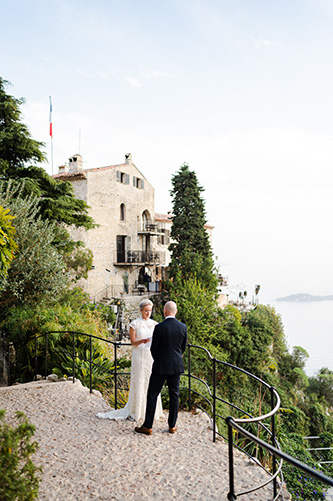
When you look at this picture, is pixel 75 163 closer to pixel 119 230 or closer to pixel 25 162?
pixel 119 230

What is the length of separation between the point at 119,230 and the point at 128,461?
88.6ft

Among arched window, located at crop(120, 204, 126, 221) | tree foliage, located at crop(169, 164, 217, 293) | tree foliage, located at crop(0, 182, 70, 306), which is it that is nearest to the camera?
tree foliage, located at crop(0, 182, 70, 306)

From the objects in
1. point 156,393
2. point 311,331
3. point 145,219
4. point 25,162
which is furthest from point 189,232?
point 311,331

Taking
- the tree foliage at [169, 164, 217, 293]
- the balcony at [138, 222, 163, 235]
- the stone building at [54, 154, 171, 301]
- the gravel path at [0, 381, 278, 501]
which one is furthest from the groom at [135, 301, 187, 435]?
the balcony at [138, 222, 163, 235]

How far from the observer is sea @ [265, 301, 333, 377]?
123 feet

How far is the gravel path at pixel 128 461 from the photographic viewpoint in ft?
12.1

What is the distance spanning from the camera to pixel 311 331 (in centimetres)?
5888

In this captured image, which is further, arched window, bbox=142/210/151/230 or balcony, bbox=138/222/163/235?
arched window, bbox=142/210/151/230

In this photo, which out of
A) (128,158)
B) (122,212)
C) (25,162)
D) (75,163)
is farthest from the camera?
(128,158)

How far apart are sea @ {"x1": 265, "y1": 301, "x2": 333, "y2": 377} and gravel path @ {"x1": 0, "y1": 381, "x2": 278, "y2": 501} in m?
32.6

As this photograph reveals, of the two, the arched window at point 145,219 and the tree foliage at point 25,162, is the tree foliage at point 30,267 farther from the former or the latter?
the arched window at point 145,219

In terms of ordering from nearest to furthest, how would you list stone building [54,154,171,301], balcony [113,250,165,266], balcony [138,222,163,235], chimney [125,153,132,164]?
stone building [54,154,171,301] → balcony [113,250,165,266] → chimney [125,153,132,164] → balcony [138,222,163,235]

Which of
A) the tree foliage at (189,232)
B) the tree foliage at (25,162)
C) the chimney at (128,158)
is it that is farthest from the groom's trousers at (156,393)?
→ the chimney at (128,158)

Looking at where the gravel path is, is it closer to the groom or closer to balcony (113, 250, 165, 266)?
the groom
